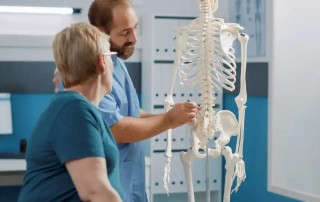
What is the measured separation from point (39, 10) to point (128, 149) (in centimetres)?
197

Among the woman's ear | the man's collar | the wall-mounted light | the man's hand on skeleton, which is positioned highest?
the wall-mounted light

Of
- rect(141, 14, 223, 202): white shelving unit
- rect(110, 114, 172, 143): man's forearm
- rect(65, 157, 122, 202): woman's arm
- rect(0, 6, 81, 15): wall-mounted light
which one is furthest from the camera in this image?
rect(0, 6, 81, 15): wall-mounted light

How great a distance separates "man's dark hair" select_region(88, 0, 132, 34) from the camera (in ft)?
7.78

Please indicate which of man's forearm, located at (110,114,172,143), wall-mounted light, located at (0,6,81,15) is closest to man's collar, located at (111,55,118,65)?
man's forearm, located at (110,114,172,143)

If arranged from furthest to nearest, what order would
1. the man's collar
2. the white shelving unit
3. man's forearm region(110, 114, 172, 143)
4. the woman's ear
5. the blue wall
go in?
the white shelving unit → the blue wall → the man's collar → man's forearm region(110, 114, 172, 143) → the woman's ear

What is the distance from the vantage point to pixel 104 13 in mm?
2371

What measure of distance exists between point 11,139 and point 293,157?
1841mm

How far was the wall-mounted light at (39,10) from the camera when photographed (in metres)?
3.99

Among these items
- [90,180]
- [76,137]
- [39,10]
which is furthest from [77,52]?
[39,10]

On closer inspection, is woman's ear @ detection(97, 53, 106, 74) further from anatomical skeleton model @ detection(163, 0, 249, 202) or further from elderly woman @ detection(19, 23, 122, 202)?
anatomical skeleton model @ detection(163, 0, 249, 202)

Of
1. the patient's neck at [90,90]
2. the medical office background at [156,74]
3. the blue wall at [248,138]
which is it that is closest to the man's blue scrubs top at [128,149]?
the patient's neck at [90,90]

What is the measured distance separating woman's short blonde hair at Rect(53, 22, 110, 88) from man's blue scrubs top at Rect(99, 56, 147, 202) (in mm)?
707

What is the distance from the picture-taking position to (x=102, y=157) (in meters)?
1.45

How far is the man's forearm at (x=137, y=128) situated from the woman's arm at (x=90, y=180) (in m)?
0.80
